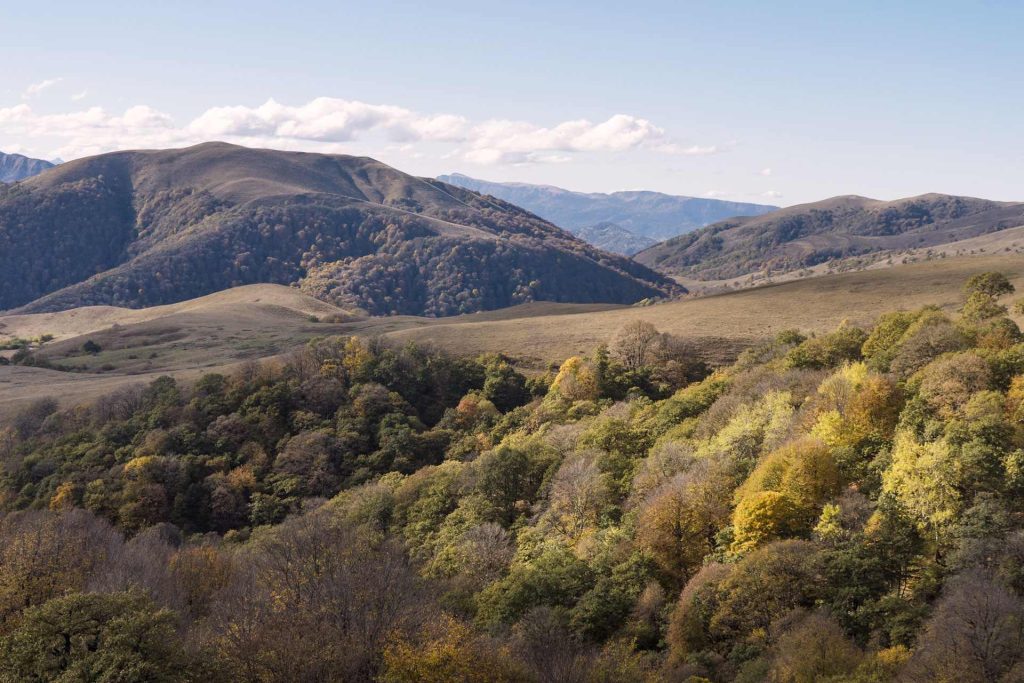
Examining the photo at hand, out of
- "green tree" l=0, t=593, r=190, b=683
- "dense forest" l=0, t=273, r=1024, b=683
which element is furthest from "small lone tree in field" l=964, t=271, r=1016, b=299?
"green tree" l=0, t=593, r=190, b=683

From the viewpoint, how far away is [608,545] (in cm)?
4656

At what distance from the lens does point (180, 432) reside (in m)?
90.1

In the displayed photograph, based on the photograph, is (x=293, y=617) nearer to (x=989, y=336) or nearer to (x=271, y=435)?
(x=989, y=336)

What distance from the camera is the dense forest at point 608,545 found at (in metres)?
29.1

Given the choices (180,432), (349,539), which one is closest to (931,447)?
(349,539)

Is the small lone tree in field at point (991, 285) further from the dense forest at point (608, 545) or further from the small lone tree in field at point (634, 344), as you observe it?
the small lone tree in field at point (634, 344)

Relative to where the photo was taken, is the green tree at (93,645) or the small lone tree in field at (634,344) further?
the small lone tree in field at (634,344)

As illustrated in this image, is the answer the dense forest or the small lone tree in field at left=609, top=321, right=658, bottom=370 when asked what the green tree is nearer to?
the dense forest

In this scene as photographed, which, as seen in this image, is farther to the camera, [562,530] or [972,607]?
[562,530]

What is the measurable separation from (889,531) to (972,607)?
932cm

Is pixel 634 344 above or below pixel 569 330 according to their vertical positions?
above

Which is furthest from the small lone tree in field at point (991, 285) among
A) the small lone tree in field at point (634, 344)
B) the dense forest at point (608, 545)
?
the small lone tree in field at point (634, 344)

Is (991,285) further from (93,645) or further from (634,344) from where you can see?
(93,645)

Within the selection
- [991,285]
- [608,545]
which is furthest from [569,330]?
[608,545]
